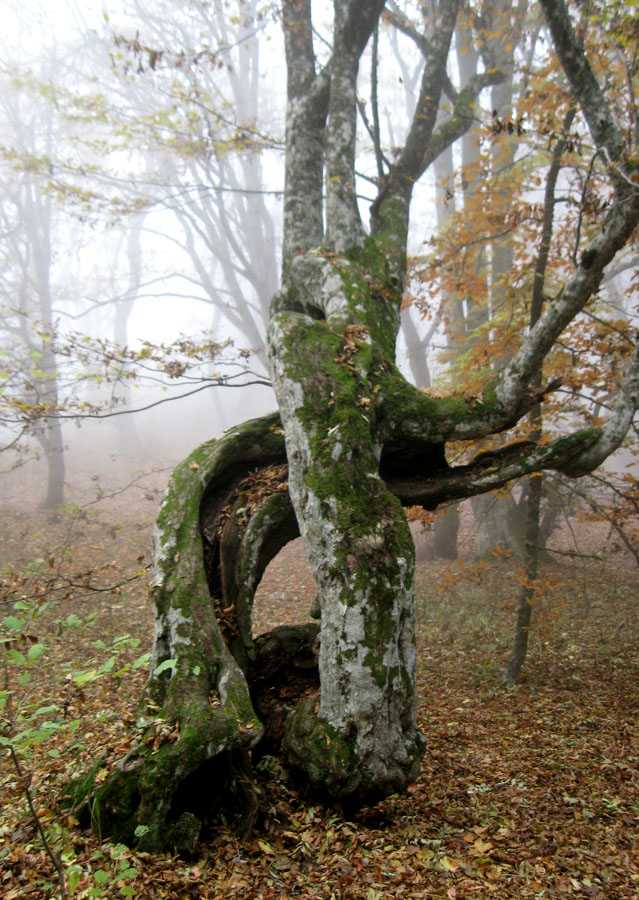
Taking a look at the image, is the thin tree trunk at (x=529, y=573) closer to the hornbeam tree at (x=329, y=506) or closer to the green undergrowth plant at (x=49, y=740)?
the hornbeam tree at (x=329, y=506)

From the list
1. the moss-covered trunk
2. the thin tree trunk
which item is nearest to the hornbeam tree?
the moss-covered trunk

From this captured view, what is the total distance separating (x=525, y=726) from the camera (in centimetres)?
500

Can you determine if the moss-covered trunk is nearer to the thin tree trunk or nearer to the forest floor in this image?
the forest floor

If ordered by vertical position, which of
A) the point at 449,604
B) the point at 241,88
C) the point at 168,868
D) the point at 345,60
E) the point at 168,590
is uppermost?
the point at 241,88

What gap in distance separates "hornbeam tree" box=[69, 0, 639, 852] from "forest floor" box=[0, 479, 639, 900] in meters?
0.22

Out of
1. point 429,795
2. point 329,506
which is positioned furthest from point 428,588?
point 329,506

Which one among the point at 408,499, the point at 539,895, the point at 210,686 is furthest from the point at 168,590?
the point at 539,895

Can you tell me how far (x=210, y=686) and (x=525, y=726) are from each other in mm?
3281

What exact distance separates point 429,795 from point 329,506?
7.00 feet

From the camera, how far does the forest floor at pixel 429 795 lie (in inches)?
106

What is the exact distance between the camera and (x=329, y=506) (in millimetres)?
3584

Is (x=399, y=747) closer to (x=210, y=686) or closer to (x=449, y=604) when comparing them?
(x=210, y=686)

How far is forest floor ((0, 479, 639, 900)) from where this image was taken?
8.85 feet

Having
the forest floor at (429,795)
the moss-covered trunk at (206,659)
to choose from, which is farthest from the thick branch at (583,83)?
the forest floor at (429,795)
